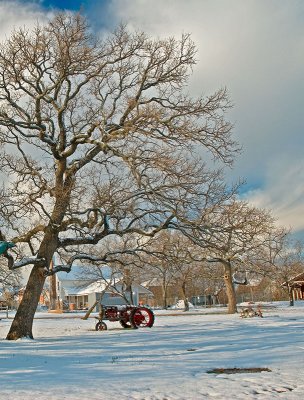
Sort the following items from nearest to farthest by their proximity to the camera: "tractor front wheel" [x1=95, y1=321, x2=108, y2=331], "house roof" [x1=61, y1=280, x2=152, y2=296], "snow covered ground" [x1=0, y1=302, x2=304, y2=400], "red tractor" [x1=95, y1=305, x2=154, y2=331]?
"snow covered ground" [x1=0, y1=302, x2=304, y2=400] → "tractor front wheel" [x1=95, y1=321, x2=108, y2=331] → "red tractor" [x1=95, y1=305, x2=154, y2=331] → "house roof" [x1=61, y1=280, x2=152, y2=296]

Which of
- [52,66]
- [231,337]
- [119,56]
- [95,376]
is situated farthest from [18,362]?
[119,56]

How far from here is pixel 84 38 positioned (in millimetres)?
18453

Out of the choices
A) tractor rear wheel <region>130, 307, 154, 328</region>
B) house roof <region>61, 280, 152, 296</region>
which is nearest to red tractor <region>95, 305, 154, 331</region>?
tractor rear wheel <region>130, 307, 154, 328</region>

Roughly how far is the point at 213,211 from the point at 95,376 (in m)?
10.4

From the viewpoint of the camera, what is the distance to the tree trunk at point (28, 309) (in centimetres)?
1861

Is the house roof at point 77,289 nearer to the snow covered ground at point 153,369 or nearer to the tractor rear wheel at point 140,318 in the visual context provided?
the tractor rear wheel at point 140,318

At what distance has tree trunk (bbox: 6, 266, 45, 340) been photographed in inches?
733

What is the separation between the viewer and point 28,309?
62.2 feet

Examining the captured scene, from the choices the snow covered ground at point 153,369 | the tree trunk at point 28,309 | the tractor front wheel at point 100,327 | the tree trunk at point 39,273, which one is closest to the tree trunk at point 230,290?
the tractor front wheel at point 100,327

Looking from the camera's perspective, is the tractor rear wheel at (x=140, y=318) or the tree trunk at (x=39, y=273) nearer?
the tree trunk at (x=39, y=273)

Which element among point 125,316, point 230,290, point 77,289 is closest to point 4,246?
point 125,316

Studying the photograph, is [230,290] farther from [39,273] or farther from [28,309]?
[28,309]

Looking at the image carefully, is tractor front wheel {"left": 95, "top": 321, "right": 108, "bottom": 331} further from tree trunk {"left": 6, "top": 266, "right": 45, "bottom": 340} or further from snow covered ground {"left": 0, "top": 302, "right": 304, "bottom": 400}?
snow covered ground {"left": 0, "top": 302, "right": 304, "bottom": 400}

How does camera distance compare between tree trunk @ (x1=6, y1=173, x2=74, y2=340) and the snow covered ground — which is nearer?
the snow covered ground
